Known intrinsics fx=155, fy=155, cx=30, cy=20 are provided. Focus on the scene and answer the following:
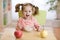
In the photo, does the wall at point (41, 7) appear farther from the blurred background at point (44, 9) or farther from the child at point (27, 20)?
the child at point (27, 20)

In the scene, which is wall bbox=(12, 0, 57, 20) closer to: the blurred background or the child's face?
the blurred background

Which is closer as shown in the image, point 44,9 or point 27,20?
point 27,20

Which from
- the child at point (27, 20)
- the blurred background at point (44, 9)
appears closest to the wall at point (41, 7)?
the blurred background at point (44, 9)

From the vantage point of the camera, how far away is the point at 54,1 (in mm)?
2928

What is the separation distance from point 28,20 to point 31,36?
0.21 meters

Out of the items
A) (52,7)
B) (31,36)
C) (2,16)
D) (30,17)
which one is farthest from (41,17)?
(52,7)

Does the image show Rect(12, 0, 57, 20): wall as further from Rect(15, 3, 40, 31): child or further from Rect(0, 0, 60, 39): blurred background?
Rect(15, 3, 40, 31): child

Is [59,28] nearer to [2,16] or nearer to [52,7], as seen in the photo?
[52,7]

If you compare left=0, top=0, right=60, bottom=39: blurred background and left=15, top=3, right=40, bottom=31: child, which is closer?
left=15, top=3, right=40, bottom=31: child

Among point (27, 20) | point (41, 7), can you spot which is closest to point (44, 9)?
point (41, 7)

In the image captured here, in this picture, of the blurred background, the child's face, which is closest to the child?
the child's face

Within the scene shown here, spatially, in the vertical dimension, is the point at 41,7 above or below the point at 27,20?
above

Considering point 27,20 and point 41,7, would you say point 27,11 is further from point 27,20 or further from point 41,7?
point 41,7

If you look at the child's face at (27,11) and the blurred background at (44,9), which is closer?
the child's face at (27,11)
